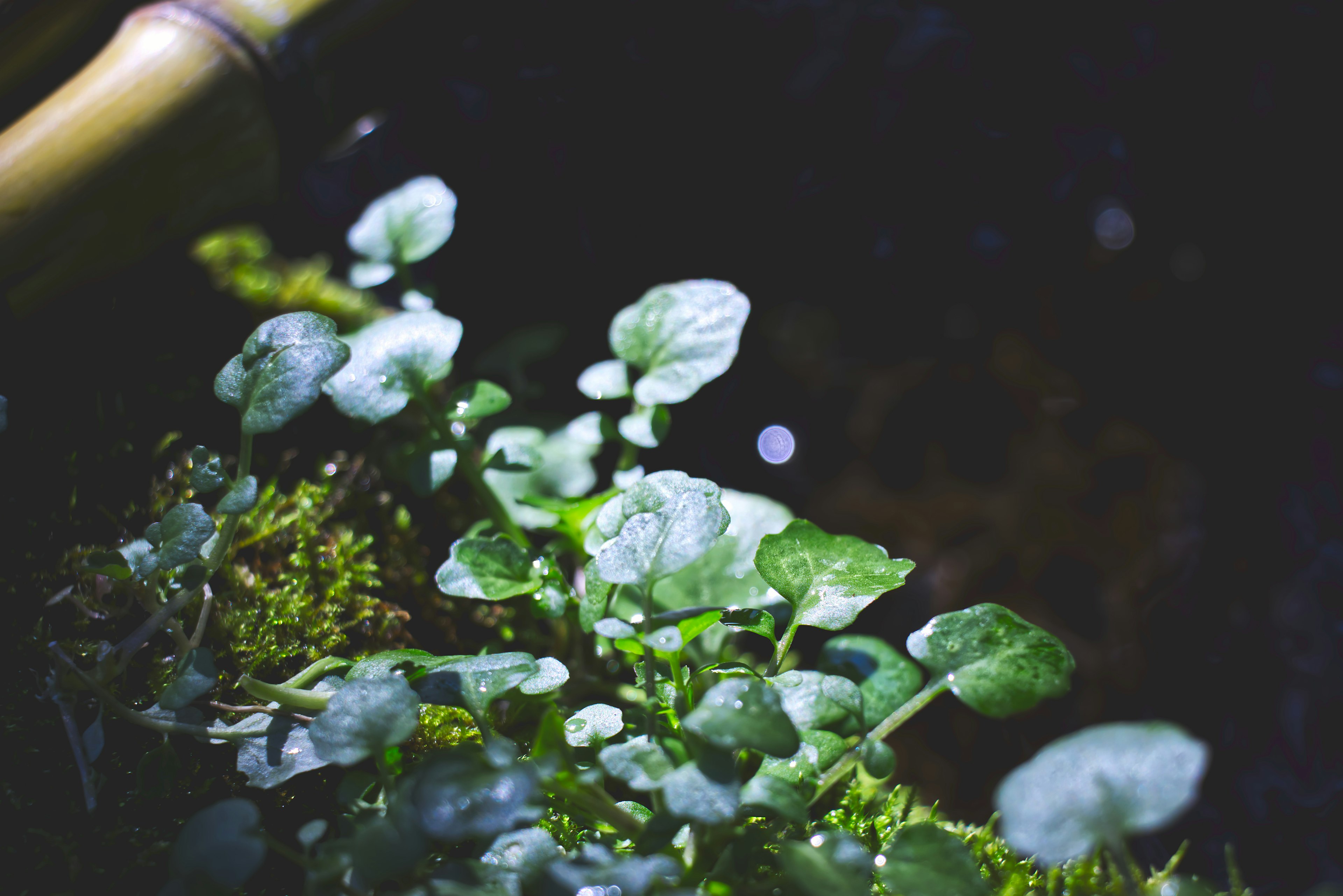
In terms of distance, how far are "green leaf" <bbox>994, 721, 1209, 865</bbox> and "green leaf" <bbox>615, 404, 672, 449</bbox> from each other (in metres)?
0.45

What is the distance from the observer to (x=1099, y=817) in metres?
0.38

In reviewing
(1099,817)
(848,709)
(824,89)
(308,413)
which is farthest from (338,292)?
(1099,817)

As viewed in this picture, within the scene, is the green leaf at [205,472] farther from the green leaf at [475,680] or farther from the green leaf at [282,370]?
the green leaf at [475,680]

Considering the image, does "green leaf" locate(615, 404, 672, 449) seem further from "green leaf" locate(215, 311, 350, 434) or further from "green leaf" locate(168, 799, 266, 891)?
"green leaf" locate(168, 799, 266, 891)

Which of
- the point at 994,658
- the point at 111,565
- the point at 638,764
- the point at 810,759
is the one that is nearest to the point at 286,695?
the point at 111,565

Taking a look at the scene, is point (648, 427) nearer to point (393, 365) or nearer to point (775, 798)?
point (393, 365)

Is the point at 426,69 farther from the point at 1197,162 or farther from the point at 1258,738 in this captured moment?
the point at 1258,738

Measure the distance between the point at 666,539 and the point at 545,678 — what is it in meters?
0.13

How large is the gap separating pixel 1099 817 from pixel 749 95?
1019mm

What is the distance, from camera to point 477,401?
0.77 meters

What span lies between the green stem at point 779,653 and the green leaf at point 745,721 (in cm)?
12

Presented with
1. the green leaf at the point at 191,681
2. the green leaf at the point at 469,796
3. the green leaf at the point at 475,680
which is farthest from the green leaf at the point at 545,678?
the green leaf at the point at 191,681

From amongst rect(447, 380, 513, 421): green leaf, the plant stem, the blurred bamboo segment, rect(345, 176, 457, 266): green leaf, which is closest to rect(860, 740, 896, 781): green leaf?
the plant stem

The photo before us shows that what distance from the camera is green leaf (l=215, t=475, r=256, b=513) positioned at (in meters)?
0.56
